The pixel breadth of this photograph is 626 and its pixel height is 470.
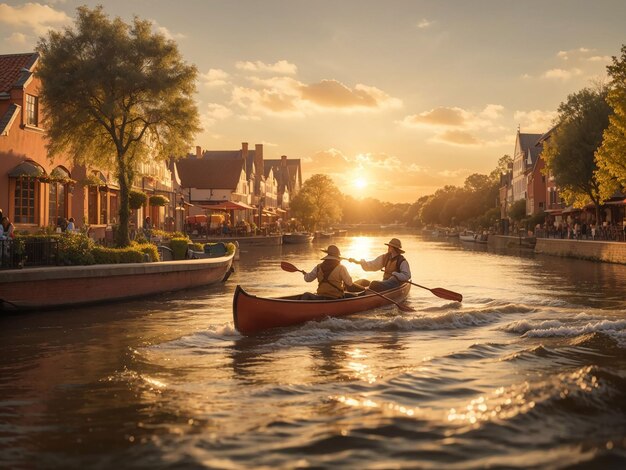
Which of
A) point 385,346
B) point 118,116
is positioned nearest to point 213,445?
point 385,346

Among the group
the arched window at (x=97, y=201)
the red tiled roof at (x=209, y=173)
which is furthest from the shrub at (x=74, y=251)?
the red tiled roof at (x=209, y=173)

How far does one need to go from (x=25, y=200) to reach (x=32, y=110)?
12.9 ft

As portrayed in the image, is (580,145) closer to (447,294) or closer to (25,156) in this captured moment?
(447,294)

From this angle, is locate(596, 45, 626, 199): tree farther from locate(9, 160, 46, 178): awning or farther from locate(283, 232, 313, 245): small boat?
locate(283, 232, 313, 245): small boat

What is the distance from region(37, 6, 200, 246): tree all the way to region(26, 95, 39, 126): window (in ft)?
3.65

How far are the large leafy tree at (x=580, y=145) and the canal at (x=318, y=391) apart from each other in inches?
1323

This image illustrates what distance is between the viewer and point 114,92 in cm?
2556

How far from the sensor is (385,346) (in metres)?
13.2

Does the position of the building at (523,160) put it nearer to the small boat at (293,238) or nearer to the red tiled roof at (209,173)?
the small boat at (293,238)

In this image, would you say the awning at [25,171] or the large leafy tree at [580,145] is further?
the large leafy tree at [580,145]

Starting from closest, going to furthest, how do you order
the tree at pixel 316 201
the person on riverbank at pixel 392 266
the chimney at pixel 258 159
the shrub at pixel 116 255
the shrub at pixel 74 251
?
the person on riverbank at pixel 392 266
the shrub at pixel 74 251
the shrub at pixel 116 255
the tree at pixel 316 201
the chimney at pixel 258 159

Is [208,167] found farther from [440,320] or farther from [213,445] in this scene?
[213,445]

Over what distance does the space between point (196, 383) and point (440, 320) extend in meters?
7.98

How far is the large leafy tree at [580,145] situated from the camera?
48.6 m
